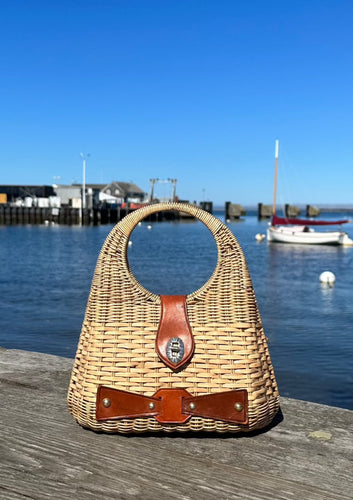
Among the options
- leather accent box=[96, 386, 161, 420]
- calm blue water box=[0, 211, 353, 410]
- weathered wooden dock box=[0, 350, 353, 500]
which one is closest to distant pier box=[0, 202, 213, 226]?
calm blue water box=[0, 211, 353, 410]

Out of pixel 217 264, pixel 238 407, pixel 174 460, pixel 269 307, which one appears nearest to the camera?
pixel 174 460

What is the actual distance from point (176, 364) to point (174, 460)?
43 cm

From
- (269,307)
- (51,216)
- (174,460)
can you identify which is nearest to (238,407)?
(174,460)

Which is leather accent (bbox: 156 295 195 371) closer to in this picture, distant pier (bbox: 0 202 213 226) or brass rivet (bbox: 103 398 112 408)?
brass rivet (bbox: 103 398 112 408)

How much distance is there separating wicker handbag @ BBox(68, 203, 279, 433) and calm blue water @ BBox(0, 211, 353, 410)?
5.69m

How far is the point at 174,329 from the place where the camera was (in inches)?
101

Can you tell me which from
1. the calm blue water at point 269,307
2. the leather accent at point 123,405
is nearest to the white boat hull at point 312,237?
the calm blue water at point 269,307

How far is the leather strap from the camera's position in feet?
8.26

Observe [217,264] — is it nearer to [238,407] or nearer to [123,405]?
[238,407]

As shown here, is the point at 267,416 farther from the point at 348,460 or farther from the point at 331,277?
the point at 331,277

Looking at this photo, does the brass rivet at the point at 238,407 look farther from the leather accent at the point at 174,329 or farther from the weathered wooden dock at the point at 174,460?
the leather accent at the point at 174,329

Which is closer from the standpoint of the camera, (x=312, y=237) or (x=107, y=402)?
(x=107, y=402)

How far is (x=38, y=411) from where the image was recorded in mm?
2922

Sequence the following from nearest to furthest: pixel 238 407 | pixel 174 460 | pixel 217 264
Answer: pixel 174 460
pixel 238 407
pixel 217 264
